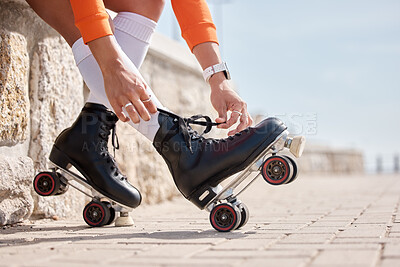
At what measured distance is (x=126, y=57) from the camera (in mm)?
1678

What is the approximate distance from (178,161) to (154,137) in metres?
0.12

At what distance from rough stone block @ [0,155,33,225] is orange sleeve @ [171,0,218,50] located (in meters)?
0.91

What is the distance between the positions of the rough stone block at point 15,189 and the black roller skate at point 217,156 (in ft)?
2.36

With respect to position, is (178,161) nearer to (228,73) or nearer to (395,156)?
(228,73)

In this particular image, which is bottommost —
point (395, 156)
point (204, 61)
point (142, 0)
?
point (395, 156)

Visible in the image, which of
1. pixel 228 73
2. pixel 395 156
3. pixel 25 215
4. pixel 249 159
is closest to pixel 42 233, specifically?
pixel 25 215

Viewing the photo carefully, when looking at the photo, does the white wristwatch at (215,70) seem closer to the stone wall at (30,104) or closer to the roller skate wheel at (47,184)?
the roller skate wheel at (47,184)

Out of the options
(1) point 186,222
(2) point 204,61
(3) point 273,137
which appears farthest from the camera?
(1) point 186,222

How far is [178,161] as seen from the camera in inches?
69.3

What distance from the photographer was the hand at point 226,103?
191 cm

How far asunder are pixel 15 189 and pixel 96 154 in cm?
48

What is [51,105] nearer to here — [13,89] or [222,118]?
[13,89]

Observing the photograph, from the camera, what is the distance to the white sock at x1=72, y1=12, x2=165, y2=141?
177 cm

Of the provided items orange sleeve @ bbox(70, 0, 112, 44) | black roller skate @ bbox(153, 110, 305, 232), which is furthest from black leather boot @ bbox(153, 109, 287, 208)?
orange sleeve @ bbox(70, 0, 112, 44)
